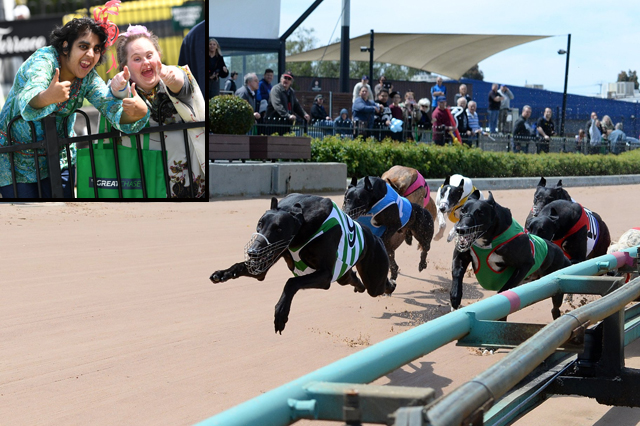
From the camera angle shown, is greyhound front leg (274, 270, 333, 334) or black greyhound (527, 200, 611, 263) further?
black greyhound (527, 200, 611, 263)

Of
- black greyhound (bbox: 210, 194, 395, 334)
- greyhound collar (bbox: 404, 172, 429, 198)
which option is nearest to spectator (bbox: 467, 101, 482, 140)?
greyhound collar (bbox: 404, 172, 429, 198)

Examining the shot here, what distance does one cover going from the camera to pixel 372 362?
2.18m

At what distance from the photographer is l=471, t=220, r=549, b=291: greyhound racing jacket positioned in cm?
541

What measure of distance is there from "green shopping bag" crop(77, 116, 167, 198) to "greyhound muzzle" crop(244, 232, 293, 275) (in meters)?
3.19

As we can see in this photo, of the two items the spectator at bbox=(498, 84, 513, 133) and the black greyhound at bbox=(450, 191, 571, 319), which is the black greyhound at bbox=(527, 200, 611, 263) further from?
the spectator at bbox=(498, 84, 513, 133)

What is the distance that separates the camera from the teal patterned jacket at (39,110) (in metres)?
6.21

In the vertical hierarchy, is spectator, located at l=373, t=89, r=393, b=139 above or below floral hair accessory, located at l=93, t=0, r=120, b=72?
below

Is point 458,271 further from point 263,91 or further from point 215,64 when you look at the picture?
point 263,91

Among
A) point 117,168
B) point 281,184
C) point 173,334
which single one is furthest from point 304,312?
point 281,184

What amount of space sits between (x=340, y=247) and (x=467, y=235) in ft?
3.69

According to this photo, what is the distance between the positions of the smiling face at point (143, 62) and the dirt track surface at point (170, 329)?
68.4 inches

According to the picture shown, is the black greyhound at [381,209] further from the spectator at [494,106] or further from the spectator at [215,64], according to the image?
the spectator at [494,106]

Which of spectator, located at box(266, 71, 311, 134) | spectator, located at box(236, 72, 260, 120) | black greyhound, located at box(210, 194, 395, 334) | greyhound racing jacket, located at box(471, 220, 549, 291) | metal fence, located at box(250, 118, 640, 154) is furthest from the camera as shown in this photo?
metal fence, located at box(250, 118, 640, 154)

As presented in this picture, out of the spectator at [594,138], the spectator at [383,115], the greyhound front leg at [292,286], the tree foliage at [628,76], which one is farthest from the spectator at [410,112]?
the tree foliage at [628,76]
